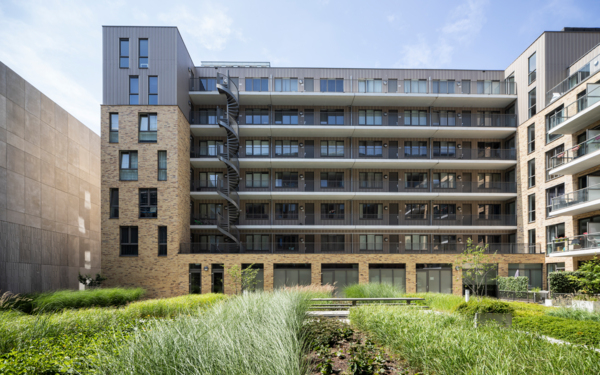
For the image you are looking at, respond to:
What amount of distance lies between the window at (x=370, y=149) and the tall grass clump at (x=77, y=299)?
2011 cm

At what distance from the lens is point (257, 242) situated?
3088 cm

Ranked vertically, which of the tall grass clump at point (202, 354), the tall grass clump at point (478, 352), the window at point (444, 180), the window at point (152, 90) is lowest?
the tall grass clump at point (478, 352)

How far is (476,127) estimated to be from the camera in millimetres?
30078

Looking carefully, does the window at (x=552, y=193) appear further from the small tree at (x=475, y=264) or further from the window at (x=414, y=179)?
the window at (x=414, y=179)

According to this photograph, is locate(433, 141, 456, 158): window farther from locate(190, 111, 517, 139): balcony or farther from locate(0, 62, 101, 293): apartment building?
locate(0, 62, 101, 293): apartment building

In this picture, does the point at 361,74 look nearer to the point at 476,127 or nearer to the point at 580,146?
the point at 476,127

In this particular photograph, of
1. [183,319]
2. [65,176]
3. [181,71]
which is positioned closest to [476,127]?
[181,71]

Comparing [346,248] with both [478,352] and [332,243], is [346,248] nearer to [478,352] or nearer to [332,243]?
[332,243]

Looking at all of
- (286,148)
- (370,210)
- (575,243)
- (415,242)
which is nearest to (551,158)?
(575,243)

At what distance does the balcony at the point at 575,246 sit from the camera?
68.8 ft

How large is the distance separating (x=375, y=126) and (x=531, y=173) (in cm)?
1219

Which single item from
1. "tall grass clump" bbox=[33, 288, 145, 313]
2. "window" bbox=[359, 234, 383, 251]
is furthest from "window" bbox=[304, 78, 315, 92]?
"tall grass clump" bbox=[33, 288, 145, 313]

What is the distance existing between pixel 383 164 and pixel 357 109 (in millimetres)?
5162


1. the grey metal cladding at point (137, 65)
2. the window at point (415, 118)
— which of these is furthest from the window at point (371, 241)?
the grey metal cladding at point (137, 65)
